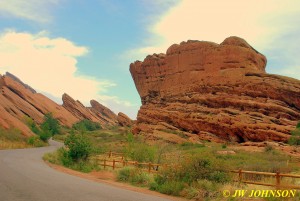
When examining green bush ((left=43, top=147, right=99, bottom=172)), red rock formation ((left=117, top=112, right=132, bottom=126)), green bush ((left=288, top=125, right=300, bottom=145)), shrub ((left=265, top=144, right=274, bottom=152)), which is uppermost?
red rock formation ((left=117, top=112, right=132, bottom=126))

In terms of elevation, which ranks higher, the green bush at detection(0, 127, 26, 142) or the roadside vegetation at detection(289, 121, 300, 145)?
the roadside vegetation at detection(289, 121, 300, 145)

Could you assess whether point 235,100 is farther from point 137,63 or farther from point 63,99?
point 63,99

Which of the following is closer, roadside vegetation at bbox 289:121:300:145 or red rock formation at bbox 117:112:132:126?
roadside vegetation at bbox 289:121:300:145

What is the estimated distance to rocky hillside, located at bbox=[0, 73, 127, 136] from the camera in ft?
188

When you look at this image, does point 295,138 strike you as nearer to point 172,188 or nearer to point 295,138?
point 295,138

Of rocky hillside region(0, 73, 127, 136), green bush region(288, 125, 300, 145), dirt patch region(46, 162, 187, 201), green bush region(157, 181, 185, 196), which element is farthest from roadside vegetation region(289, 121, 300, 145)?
rocky hillside region(0, 73, 127, 136)

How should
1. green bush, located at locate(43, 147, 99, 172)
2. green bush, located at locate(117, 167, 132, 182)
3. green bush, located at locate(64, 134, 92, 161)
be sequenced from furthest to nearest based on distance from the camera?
green bush, located at locate(64, 134, 92, 161)
green bush, located at locate(43, 147, 99, 172)
green bush, located at locate(117, 167, 132, 182)

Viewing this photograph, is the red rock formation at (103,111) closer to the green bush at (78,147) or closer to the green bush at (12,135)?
the green bush at (12,135)

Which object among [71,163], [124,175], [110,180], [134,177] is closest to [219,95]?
[71,163]

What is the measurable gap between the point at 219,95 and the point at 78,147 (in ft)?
124

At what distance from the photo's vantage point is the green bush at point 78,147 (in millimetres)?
27016

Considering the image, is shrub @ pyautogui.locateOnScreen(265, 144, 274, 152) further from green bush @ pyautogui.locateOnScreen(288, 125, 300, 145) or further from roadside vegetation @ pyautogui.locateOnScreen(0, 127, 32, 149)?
roadside vegetation @ pyautogui.locateOnScreen(0, 127, 32, 149)

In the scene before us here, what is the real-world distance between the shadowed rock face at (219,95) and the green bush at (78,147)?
30.7 metres

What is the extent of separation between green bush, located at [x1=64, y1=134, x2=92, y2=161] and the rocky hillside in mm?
27828
